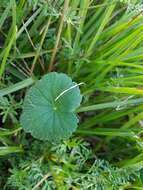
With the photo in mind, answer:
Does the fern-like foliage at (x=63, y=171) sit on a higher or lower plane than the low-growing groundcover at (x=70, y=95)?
lower

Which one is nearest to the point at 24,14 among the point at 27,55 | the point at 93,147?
the point at 27,55

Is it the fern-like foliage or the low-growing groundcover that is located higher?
the low-growing groundcover

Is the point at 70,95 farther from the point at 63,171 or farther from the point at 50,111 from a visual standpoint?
the point at 63,171

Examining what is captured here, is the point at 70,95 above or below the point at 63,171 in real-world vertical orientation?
above

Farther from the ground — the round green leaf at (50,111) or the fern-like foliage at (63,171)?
the round green leaf at (50,111)

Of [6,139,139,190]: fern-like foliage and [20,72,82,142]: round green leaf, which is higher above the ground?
[20,72,82,142]: round green leaf

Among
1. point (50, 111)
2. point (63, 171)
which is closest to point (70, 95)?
point (50, 111)

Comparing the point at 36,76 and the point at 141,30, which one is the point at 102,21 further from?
the point at 36,76
